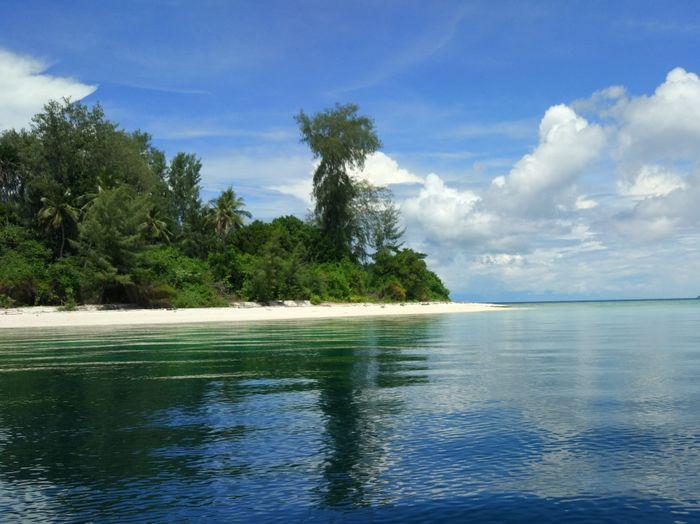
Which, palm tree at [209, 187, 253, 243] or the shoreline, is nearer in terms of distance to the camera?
the shoreline

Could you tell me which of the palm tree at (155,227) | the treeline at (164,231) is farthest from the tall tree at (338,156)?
the palm tree at (155,227)

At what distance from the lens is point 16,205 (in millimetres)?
64000

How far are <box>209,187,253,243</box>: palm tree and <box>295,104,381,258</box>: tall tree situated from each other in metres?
11.6

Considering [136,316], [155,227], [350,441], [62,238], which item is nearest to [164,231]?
[155,227]

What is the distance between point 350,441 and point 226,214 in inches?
3106

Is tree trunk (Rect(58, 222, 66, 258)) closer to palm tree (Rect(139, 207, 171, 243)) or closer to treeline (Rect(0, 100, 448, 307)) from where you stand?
treeline (Rect(0, 100, 448, 307))

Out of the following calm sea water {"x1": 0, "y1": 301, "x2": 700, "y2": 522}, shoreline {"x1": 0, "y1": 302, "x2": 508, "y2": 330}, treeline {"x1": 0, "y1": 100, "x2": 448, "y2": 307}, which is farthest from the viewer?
treeline {"x1": 0, "y1": 100, "x2": 448, "y2": 307}

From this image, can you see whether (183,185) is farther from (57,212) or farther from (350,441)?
(350,441)

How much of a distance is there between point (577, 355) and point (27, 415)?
17.9m

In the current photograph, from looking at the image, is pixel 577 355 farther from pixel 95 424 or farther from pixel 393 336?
pixel 95 424

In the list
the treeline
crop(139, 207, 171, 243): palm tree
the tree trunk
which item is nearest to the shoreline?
the treeline

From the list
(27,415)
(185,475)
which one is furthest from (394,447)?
(27,415)

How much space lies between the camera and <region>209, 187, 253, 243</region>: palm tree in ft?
278

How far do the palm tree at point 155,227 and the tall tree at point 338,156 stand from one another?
23.1 meters
